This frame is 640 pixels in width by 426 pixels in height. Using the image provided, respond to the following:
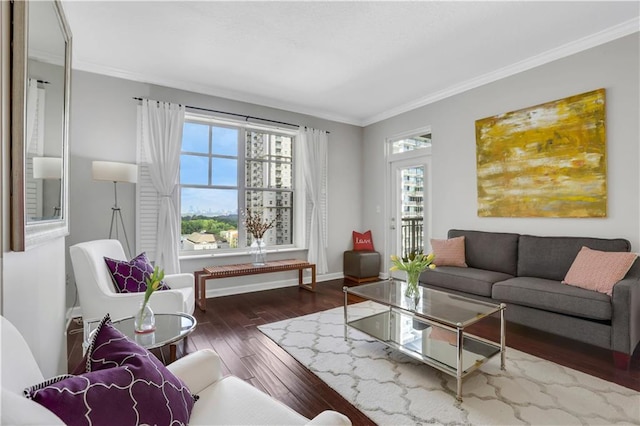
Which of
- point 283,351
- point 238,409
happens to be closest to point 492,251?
point 283,351

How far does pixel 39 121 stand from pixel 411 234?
15.4 feet

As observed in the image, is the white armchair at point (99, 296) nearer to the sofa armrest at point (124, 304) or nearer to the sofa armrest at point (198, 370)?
the sofa armrest at point (124, 304)

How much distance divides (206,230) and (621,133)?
15.8ft

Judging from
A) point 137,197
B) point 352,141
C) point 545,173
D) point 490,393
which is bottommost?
point 490,393

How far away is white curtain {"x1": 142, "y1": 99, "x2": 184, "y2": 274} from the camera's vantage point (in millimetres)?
3791

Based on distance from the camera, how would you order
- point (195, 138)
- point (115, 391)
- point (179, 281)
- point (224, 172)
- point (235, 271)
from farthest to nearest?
1. point (224, 172)
2. point (195, 138)
3. point (235, 271)
4. point (179, 281)
5. point (115, 391)

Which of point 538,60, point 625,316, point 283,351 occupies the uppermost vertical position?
point 538,60

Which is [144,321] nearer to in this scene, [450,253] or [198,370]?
[198,370]

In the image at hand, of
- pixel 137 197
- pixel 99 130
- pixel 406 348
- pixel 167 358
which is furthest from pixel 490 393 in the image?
pixel 99 130

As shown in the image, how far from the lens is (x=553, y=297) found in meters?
2.56

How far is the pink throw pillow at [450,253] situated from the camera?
3754 millimetres

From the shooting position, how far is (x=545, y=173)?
11.0 ft

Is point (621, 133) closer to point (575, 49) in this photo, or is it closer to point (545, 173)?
point (545, 173)

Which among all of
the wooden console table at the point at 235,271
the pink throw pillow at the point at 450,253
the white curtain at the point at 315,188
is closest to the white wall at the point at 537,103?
the pink throw pillow at the point at 450,253
